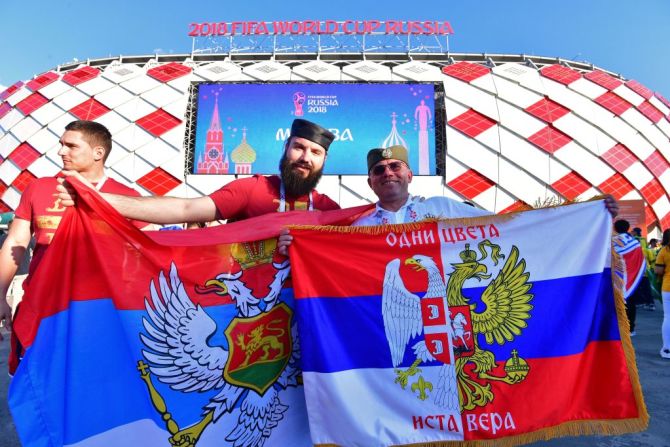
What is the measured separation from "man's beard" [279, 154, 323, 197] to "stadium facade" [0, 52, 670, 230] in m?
13.7

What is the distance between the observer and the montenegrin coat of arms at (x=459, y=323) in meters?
1.85

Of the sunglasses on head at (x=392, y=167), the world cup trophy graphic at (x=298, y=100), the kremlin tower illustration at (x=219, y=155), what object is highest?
the world cup trophy graphic at (x=298, y=100)

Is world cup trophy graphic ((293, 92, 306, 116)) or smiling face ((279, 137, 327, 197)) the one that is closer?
smiling face ((279, 137, 327, 197))

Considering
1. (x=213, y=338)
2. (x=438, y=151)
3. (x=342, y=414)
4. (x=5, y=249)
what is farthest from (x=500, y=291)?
(x=438, y=151)

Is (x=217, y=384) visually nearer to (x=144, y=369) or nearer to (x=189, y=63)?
(x=144, y=369)

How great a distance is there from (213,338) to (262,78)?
17814mm

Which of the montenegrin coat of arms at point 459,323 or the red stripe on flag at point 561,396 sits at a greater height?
the montenegrin coat of arms at point 459,323

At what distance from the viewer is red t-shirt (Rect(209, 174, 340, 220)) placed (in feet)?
7.01

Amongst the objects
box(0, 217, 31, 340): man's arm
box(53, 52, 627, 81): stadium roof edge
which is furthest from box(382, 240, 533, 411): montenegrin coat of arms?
box(53, 52, 627, 81): stadium roof edge

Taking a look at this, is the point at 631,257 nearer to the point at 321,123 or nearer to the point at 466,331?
the point at 466,331

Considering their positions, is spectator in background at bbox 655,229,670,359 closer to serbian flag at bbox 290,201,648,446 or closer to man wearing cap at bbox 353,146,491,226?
serbian flag at bbox 290,201,648,446

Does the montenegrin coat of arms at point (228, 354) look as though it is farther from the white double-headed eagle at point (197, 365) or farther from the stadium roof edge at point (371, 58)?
the stadium roof edge at point (371, 58)

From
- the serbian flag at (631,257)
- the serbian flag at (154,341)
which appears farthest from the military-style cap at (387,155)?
the serbian flag at (631,257)

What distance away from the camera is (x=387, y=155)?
225cm
